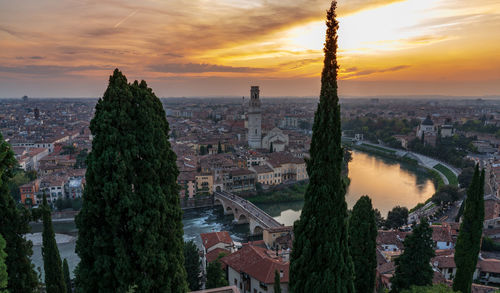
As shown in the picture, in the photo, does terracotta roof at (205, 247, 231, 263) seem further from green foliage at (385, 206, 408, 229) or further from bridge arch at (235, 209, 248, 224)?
green foliage at (385, 206, 408, 229)

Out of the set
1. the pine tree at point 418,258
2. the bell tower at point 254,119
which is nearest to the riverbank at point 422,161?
the bell tower at point 254,119

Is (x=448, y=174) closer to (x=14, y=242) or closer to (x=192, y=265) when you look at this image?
(x=192, y=265)

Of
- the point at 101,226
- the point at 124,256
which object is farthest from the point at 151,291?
the point at 101,226

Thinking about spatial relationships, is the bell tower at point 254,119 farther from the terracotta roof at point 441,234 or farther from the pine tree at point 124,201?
the pine tree at point 124,201

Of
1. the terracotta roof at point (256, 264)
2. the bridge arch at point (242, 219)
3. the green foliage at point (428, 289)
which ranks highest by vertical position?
the green foliage at point (428, 289)

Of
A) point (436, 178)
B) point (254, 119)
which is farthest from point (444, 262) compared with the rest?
point (254, 119)

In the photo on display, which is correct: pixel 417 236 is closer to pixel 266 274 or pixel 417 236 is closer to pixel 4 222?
pixel 266 274

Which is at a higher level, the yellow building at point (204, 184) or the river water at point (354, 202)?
the yellow building at point (204, 184)

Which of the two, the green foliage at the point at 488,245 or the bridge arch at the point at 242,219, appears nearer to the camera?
the green foliage at the point at 488,245
